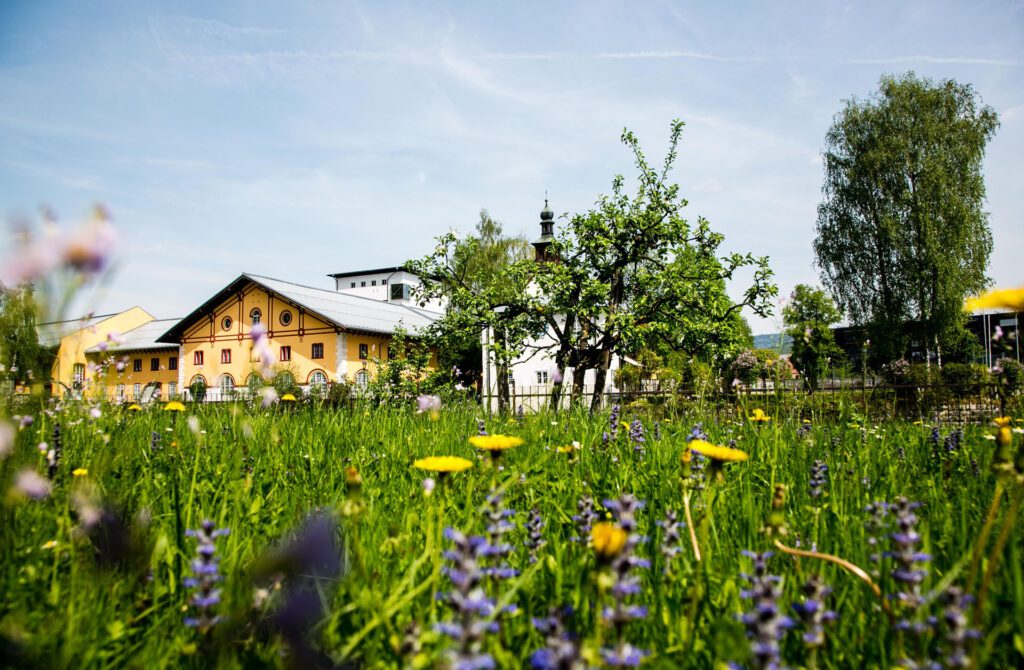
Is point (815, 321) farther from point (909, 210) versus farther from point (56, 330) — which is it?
point (56, 330)

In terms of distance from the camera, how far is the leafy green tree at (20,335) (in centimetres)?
117

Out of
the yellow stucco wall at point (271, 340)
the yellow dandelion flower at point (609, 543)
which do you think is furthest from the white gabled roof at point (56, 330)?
the yellow stucco wall at point (271, 340)

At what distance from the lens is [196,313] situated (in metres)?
44.8

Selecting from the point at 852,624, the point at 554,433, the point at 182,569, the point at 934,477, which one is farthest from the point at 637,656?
the point at 554,433

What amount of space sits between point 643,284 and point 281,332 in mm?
34351

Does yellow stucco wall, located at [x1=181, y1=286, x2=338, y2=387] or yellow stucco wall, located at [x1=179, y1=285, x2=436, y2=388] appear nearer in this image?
yellow stucco wall, located at [x1=179, y1=285, x2=436, y2=388]

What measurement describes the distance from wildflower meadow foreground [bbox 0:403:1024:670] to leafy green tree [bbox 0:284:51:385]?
22cm

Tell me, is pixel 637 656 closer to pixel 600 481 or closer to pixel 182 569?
pixel 182 569

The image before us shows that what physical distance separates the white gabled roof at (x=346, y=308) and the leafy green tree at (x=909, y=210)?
23.6 meters

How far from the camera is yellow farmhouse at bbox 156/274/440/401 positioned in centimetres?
4128

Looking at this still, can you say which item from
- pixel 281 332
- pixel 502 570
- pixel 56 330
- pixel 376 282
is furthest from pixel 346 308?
pixel 502 570

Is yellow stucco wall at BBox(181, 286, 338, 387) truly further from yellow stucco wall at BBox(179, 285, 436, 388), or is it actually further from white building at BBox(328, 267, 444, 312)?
white building at BBox(328, 267, 444, 312)

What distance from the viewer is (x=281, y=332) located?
43375mm

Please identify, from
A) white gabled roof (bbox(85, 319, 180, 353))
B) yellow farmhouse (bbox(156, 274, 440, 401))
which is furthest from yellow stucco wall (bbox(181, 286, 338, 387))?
white gabled roof (bbox(85, 319, 180, 353))
